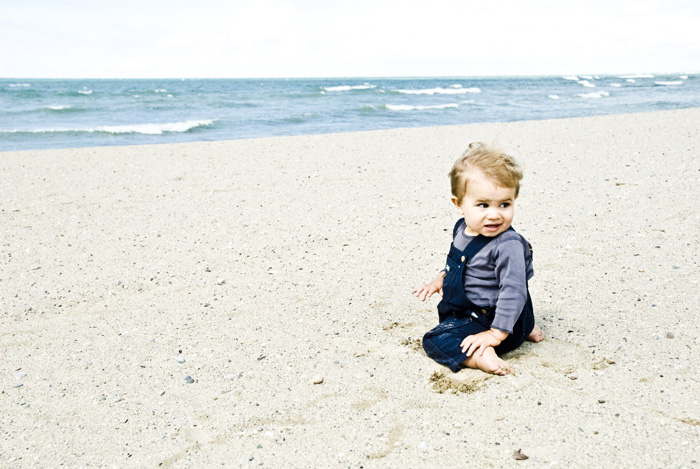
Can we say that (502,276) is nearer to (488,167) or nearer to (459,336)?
(459,336)

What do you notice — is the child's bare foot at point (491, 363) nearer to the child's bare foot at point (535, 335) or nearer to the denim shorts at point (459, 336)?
the denim shorts at point (459, 336)

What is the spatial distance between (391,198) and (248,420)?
409 centimetres

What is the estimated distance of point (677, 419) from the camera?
229cm

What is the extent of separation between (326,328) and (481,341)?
1.01 metres

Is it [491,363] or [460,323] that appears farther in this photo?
[460,323]

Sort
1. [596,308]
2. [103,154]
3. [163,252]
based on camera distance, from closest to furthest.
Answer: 1. [596,308]
2. [163,252]
3. [103,154]

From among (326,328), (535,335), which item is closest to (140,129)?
(326,328)

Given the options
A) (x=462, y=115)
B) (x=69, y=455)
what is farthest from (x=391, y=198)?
(x=462, y=115)

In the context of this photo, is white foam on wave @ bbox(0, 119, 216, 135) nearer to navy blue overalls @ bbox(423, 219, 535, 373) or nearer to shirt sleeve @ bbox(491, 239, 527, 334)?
navy blue overalls @ bbox(423, 219, 535, 373)

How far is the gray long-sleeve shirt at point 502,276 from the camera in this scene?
106 inches

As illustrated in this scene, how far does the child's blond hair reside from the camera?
8.74 ft

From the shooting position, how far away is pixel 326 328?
3.36 meters

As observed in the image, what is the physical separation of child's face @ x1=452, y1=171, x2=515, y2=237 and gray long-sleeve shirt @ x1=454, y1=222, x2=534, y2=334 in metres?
0.08

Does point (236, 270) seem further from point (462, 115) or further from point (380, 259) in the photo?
point (462, 115)
